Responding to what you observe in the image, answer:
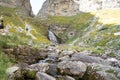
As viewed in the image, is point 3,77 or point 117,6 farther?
point 117,6

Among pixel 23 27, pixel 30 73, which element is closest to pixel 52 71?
pixel 30 73

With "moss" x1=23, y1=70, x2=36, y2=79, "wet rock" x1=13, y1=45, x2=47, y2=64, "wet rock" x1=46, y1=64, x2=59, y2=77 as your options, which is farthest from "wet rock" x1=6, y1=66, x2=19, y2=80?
"wet rock" x1=13, y1=45, x2=47, y2=64

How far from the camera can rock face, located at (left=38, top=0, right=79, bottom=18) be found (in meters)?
142

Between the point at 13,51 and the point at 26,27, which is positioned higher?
the point at 13,51

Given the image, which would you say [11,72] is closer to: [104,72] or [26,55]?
[104,72]

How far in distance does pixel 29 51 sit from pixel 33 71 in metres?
11.1

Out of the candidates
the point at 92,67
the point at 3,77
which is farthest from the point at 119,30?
the point at 3,77

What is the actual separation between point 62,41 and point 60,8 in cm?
3645

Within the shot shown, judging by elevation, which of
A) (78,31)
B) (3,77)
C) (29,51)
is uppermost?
(3,77)

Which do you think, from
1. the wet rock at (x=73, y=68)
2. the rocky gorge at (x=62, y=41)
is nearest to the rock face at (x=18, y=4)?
the rocky gorge at (x=62, y=41)

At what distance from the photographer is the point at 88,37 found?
93.1 m

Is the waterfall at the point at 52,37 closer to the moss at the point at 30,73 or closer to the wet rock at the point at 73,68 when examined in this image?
the wet rock at the point at 73,68

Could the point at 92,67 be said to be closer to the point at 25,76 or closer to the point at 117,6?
the point at 25,76

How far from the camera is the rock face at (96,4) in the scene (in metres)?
132
